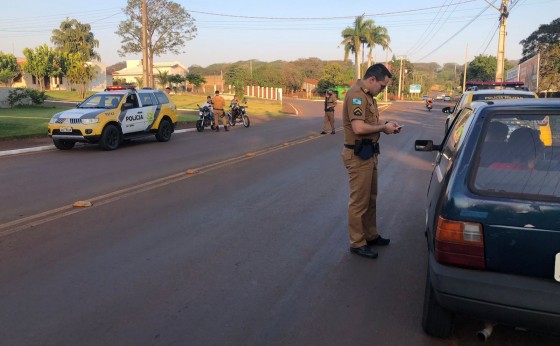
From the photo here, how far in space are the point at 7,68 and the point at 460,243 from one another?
6615 cm

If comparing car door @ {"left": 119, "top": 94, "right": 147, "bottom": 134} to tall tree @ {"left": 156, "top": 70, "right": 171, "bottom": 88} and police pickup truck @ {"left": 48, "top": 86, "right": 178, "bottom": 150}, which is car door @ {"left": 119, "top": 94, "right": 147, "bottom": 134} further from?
tall tree @ {"left": 156, "top": 70, "right": 171, "bottom": 88}

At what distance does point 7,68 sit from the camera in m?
57.8

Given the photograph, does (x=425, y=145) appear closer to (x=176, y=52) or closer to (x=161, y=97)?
(x=161, y=97)

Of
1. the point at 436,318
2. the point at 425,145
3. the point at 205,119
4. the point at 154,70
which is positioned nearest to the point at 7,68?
the point at 154,70

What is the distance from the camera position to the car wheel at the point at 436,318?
10.4ft

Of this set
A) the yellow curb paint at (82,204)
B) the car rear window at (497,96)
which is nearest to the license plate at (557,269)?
the yellow curb paint at (82,204)

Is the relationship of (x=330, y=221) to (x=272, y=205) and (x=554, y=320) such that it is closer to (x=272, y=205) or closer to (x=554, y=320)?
(x=272, y=205)

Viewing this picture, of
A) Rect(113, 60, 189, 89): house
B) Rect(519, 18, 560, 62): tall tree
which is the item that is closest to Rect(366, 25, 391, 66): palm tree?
Rect(519, 18, 560, 62): tall tree

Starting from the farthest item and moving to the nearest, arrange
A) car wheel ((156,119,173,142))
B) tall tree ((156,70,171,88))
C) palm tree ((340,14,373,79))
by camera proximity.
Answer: palm tree ((340,14,373,79))
tall tree ((156,70,171,88))
car wheel ((156,119,173,142))

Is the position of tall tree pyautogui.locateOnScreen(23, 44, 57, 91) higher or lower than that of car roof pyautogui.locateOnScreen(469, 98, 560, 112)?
higher

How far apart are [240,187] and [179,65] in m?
90.3

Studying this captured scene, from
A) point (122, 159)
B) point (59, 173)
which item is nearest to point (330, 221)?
point (59, 173)

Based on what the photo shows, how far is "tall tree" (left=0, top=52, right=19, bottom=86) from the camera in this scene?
181 feet

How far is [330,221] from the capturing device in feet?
20.0
